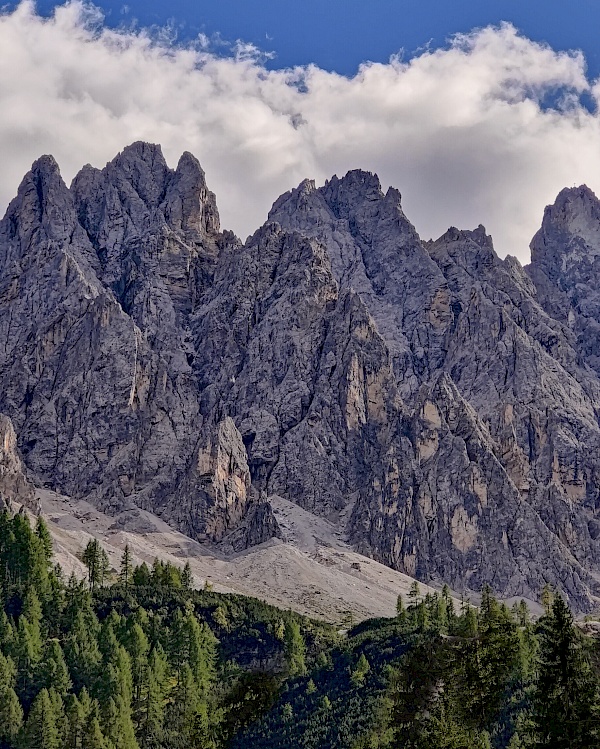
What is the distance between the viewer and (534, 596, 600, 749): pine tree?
259 feet

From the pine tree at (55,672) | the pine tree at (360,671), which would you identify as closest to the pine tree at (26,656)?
the pine tree at (55,672)

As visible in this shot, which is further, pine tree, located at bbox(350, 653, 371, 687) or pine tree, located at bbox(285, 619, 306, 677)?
pine tree, located at bbox(285, 619, 306, 677)

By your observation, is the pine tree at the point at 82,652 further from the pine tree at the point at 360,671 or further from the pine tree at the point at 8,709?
the pine tree at the point at 360,671

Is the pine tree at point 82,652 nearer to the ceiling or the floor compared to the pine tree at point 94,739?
nearer to the ceiling

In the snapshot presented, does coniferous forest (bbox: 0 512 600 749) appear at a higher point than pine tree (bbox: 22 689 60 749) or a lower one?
higher

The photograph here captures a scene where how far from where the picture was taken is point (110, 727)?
15312cm

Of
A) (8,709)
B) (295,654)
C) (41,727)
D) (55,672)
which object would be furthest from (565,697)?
(295,654)

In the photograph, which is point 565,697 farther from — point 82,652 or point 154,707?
point 82,652

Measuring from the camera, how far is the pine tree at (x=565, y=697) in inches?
3110

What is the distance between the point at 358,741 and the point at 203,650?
2038 inches

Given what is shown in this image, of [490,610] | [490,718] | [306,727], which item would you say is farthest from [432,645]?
[490,718]

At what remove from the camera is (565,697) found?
3189 inches

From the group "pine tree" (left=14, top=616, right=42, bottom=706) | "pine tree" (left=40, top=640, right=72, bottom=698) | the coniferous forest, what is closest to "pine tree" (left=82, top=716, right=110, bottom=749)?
the coniferous forest

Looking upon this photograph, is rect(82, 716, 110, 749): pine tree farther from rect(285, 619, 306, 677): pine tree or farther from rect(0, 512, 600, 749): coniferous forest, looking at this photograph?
rect(285, 619, 306, 677): pine tree
